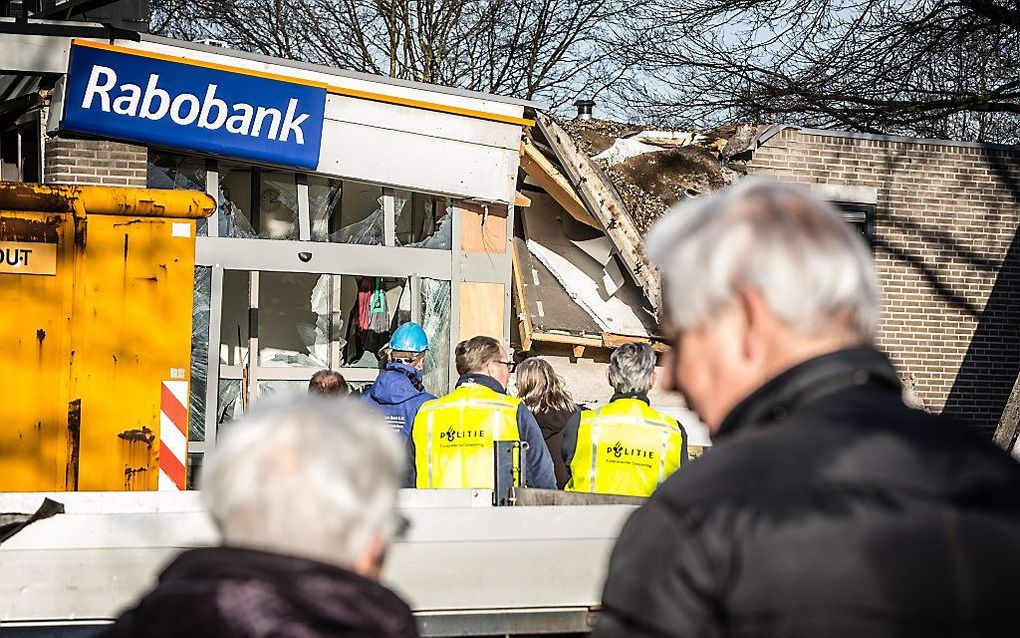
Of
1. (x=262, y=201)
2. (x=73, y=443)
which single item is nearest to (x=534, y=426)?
(x=73, y=443)

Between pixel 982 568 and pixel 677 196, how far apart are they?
1248 centimetres

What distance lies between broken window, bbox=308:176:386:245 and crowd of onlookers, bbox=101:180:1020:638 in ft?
30.9

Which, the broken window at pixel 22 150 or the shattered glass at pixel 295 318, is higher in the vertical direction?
the broken window at pixel 22 150

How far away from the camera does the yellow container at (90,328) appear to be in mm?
6996

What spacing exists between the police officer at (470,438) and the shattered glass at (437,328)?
5.17 m

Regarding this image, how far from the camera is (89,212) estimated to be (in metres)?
7.14

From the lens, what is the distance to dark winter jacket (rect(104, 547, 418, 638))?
1.82m

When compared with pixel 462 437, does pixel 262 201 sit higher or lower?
higher

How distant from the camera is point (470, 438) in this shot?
6324 mm

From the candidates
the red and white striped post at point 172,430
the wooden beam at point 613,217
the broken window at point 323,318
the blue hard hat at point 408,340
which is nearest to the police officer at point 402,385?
the blue hard hat at point 408,340

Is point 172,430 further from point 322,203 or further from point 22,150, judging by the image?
point 22,150

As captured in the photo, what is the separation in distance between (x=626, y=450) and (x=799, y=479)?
13.5 ft

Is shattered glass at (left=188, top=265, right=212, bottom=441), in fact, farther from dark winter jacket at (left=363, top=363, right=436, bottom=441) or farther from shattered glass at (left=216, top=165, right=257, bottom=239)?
dark winter jacket at (left=363, top=363, right=436, bottom=441)

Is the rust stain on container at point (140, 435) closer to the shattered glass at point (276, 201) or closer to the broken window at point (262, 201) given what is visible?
the broken window at point (262, 201)
